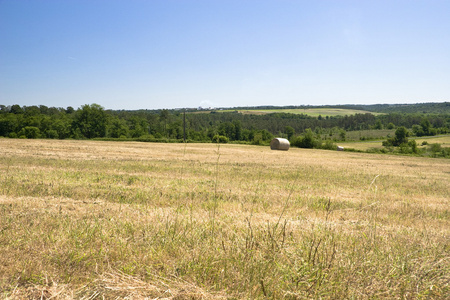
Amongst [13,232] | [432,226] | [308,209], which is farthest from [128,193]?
[432,226]

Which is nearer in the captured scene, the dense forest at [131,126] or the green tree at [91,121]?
the dense forest at [131,126]

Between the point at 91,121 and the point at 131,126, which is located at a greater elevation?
the point at 91,121

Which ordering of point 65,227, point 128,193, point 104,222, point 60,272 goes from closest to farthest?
point 60,272, point 65,227, point 104,222, point 128,193

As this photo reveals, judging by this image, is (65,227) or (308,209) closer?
(65,227)

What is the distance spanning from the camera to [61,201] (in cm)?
662

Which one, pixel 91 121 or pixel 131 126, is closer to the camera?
pixel 91 121

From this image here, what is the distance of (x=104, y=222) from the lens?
4684mm

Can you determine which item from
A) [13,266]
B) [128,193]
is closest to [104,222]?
[13,266]

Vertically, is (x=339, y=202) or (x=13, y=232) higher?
(x=13, y=232)

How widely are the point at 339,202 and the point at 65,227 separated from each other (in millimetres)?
7245

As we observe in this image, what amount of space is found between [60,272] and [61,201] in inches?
165

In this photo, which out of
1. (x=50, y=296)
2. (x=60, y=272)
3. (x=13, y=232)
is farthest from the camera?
(x=13, y=232)

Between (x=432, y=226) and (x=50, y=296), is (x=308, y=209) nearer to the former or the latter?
(x=432, y=226)

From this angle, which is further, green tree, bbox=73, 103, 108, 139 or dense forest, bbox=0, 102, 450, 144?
green tree, bbox=73, 103, 108, 139
